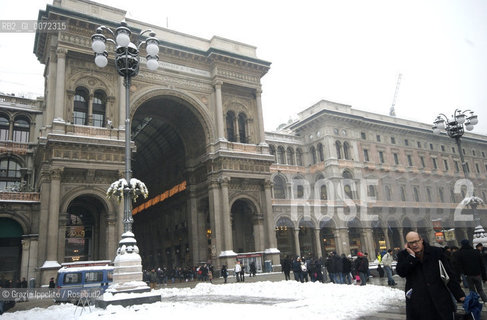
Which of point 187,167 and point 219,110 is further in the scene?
point 187,167

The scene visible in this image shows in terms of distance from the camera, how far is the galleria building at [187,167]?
85.5 feet

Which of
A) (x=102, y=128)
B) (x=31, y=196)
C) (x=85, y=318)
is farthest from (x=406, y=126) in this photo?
(x=85, y=318)

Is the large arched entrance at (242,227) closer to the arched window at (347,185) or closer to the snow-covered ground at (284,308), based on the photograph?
the arched window at (347,185)

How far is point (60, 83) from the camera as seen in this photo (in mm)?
25891

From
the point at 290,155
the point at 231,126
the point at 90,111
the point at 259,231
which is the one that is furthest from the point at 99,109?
the point at 290,155

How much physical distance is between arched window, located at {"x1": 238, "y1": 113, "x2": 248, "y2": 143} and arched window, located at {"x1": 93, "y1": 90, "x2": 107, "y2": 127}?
11588mm

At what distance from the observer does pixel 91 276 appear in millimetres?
18281

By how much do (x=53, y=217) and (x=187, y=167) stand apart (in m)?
13.5

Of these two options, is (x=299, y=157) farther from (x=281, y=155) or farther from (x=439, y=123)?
(x=439, y=123)

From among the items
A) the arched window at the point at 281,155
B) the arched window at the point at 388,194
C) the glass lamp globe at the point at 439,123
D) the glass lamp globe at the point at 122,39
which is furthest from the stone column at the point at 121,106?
the arched window at the point at 388,194

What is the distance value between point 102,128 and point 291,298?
1909cm

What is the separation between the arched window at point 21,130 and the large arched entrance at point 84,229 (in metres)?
10.4

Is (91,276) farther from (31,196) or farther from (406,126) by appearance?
(406,126)

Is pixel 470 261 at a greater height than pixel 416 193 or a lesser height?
lesser
